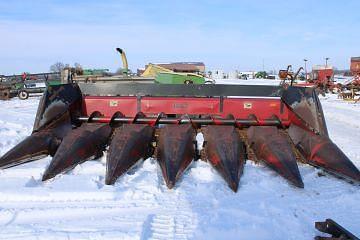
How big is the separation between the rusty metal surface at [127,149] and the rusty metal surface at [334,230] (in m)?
2.04

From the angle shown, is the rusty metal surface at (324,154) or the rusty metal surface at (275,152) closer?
the rusty metal surface at (275,152)

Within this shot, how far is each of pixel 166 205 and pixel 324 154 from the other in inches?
80.9

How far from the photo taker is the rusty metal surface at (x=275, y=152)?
4.00 m

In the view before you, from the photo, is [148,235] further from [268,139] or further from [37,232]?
[268,139]

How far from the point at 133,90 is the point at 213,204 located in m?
3.22

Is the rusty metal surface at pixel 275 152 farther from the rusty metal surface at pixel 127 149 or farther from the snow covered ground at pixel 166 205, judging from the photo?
the rusty metal surface at pixel 127 149

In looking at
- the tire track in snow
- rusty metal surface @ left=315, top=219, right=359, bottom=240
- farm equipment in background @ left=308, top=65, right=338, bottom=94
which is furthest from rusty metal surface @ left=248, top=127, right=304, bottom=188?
farm equipment in background @ left=308, top=65, right=338, bottom=94

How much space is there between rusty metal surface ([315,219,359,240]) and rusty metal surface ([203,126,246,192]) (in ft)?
3.42

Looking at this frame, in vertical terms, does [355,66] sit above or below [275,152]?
above

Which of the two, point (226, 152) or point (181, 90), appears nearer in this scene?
point (226, 152)

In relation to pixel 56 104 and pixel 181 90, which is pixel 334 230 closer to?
pixel 181 90

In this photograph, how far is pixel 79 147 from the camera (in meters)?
4.51

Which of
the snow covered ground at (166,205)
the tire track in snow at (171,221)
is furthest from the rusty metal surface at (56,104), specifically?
the tire track in snow at (171,221)

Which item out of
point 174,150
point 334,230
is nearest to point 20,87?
point 174,150
